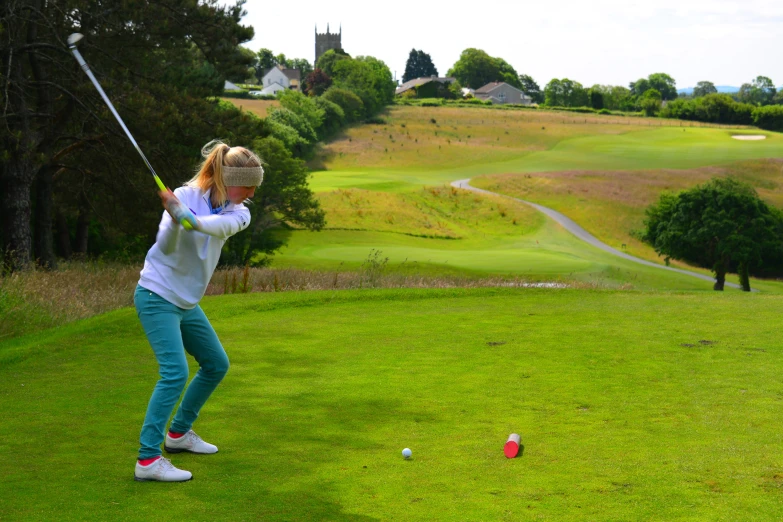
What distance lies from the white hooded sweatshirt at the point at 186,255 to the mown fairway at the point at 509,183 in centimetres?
3088

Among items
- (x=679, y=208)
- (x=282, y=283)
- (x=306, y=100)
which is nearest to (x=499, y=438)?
(x=282, y=283)

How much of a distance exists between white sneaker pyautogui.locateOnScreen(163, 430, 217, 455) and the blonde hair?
1.77 meters

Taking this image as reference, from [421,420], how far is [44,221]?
21.0 metres

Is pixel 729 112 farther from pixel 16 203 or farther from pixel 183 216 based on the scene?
pixel 183 216

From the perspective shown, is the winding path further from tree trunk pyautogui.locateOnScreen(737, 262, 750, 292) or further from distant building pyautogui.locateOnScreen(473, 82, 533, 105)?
distant building pyautogui.locateOnScreen(473, 82, 533, 105)

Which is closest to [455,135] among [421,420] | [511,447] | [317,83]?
[317,83]

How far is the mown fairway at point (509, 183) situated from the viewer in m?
47.2

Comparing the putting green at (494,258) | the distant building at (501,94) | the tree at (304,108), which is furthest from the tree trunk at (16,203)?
the distant building at (501,94)

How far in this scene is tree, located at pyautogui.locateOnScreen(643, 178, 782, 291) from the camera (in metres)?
51.4

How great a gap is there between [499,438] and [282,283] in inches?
559

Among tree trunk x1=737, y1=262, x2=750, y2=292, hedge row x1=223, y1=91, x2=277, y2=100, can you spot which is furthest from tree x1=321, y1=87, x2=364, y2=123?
tree trunk x1=737, y1=262, x2=750, y2=292

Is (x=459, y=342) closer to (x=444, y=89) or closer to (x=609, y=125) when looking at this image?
(x=609, y=125)

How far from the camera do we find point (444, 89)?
162875mm

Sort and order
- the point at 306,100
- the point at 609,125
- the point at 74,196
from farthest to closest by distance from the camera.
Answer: the point at 609,125 → the point at 306,100 → the point at 74,196
